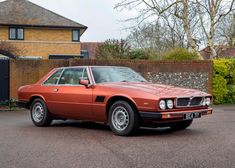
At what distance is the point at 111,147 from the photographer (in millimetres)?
7664

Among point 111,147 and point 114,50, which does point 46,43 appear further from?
point 111,147

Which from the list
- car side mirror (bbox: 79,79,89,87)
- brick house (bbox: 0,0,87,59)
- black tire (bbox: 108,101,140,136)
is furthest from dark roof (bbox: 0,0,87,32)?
black tire (bbox: 108,101,140,136)

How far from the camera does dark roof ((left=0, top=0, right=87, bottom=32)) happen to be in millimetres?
39000

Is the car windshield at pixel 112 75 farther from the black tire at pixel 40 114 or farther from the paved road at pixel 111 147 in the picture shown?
the black tire at pixel 40 114

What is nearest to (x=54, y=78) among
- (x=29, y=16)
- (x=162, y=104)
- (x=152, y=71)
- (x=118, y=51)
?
(x=162, y=104)

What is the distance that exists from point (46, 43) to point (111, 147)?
3343cm

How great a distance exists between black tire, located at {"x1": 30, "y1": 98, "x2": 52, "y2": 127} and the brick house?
2813cm

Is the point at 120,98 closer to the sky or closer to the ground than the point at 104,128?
closer to the sky

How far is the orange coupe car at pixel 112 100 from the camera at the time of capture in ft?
28.3

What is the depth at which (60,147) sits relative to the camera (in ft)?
25.2

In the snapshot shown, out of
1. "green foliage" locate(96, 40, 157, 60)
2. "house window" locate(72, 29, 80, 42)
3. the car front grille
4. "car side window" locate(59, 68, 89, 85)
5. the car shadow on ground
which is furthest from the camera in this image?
"house window" locate(72, 29, 80, 42)

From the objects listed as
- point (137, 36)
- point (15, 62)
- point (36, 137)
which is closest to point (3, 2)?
point (137, 36)

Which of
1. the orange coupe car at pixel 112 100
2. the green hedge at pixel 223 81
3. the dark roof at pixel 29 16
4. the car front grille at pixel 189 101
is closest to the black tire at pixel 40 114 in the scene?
the orange coupe car at pixel 112 100

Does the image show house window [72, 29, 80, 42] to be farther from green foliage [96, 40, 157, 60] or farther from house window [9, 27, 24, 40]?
green foliage [96, 40, 157, 60]
